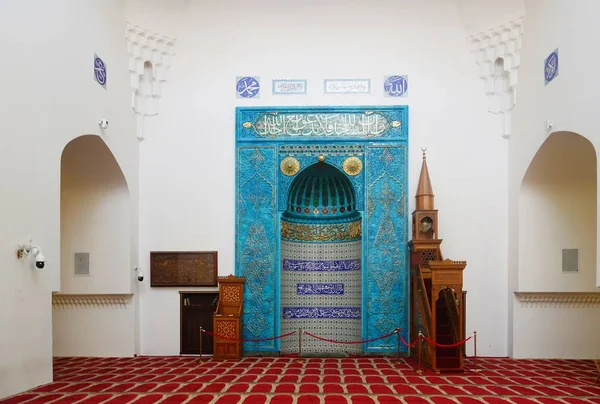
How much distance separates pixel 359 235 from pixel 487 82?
97.3 inches

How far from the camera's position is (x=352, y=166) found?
6961 mm

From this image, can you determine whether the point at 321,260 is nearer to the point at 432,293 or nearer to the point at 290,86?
the point at 432,293

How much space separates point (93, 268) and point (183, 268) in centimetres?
105

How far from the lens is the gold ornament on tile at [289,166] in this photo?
6977 mm

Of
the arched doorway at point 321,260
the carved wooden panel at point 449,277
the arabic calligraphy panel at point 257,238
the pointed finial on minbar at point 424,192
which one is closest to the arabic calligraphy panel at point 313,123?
the arabic calligraphy panel at point 257,238

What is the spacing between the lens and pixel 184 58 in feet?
23.3

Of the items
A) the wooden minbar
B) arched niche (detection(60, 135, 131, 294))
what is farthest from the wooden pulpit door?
the wooden minbar

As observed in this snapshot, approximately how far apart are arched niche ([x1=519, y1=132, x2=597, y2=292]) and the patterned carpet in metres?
0.93

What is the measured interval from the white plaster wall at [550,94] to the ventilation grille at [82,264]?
5.04 m

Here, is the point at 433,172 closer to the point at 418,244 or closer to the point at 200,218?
the point at 418,244

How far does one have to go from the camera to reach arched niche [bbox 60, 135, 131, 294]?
664 cm

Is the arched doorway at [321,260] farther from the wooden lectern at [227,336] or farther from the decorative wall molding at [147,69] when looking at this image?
the decorative wall molding at [147,69]

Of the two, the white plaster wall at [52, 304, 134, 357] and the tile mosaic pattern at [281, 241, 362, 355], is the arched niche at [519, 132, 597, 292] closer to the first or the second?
the tile mosaic pattern at [281, 241, 362, 355]

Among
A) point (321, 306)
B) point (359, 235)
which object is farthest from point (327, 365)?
point (359, 235)
